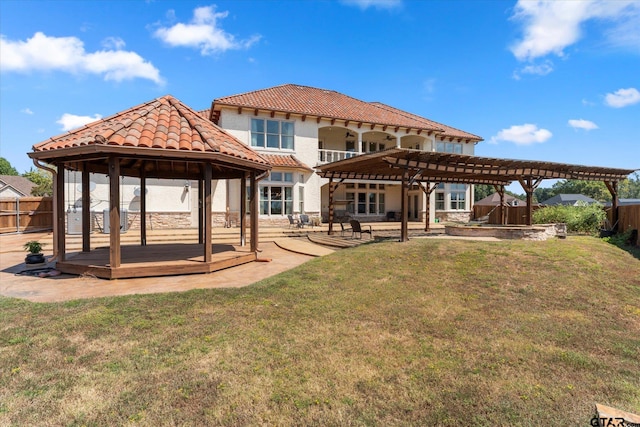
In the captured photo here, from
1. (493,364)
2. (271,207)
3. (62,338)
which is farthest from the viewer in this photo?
(271,207)

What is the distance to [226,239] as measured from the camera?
47.8 feet

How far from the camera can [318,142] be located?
77.1 ft

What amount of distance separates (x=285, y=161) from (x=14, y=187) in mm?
43750

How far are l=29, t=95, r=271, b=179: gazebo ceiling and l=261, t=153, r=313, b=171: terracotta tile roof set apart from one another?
8.86 meters

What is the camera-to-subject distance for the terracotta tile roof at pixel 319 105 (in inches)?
786

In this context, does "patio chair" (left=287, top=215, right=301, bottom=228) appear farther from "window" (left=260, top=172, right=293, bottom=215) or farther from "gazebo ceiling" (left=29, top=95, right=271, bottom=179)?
"gazebo ceiling" (left=29, top=95, right=271, bottom=179)

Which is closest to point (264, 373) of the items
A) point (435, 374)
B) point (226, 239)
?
point (435, 374)

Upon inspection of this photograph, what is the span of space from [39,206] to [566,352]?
931 inches

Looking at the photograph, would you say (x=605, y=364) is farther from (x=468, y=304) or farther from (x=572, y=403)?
(x=468, y=304)

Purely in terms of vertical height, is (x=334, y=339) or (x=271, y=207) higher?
(x=271, y=207)

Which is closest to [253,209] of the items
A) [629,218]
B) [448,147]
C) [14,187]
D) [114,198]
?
[114,198]

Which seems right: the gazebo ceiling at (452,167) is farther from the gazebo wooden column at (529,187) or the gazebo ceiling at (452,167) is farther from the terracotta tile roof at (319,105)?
the terracotta tile roof at (319,105)

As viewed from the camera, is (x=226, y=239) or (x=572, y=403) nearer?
(x=572, y=403)

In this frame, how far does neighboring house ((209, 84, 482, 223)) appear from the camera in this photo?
1964 cm
